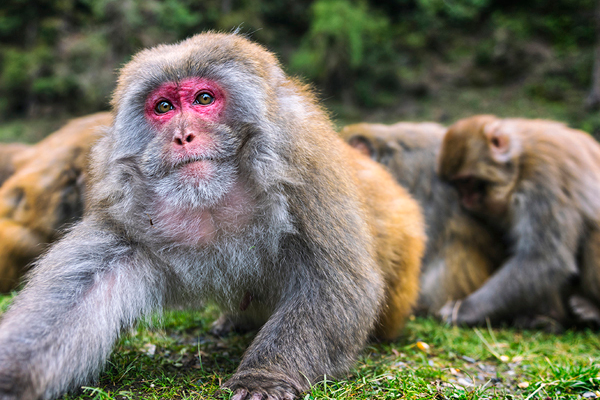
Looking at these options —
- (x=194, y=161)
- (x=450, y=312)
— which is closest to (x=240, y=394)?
(x=194, y=161)

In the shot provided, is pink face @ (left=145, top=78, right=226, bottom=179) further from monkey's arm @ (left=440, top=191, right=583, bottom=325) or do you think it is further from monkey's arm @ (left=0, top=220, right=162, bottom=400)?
monkey's arm @ (left=440, top=191, right=583, bottom=325)

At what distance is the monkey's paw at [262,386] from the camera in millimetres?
1962

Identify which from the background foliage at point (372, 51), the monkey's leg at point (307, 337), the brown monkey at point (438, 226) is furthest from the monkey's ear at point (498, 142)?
the background foliage at point (372, 51)

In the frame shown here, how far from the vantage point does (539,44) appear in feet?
48.6

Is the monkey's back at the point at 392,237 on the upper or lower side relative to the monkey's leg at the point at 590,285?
upper

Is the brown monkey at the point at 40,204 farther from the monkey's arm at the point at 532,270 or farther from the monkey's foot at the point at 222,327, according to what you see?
the monkey's arm at the point at 532,270

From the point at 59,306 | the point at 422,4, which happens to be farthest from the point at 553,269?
the point at 422,4

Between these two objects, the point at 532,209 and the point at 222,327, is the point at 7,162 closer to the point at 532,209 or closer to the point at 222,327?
the point at 222,327

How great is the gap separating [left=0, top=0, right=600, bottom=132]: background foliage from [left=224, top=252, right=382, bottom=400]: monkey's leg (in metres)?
11.8

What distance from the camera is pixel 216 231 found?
224 centimetres

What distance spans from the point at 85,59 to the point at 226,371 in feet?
48.7

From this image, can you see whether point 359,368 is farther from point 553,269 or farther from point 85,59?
point 85,59

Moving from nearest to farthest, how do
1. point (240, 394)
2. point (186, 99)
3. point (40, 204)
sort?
point (240, 394), point (186, 99), point (40, 204)

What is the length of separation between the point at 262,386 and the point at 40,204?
299cm
